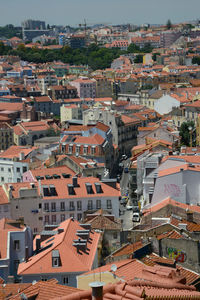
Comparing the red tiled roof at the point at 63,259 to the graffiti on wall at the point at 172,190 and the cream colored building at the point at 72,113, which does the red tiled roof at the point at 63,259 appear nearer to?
the graffiti on wall at the point at 172,190

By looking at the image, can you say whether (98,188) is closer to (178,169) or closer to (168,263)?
(178,169)

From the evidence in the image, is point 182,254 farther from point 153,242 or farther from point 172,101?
point 172,101

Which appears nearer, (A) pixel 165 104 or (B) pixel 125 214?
(B) pixel 125 214

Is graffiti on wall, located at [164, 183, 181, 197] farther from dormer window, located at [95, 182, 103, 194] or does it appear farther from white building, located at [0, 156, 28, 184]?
white building, located at [0, 156, 28, 184]

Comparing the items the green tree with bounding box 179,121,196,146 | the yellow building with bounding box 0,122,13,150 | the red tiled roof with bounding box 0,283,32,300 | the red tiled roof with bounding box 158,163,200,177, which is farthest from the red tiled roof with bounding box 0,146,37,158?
the red tiled roof with bounding box 0,283,32,300

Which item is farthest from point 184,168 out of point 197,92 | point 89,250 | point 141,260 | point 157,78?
point 157,78

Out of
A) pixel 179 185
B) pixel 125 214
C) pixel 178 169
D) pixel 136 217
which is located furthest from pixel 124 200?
pixel 179 185
